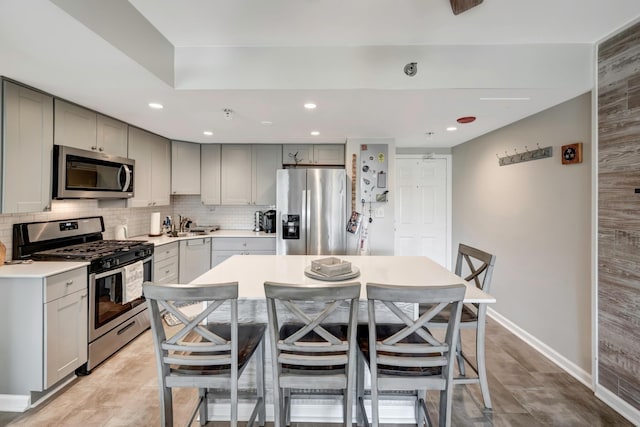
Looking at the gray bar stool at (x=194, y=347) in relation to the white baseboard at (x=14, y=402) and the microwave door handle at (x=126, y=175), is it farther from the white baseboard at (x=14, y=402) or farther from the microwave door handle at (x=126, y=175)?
the microwave door handle at (x=126, y=175)

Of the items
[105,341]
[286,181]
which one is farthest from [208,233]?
[105,341]

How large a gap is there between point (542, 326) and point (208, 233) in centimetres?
415

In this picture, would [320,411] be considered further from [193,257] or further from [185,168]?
[185,168]

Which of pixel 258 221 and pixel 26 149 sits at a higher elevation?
pixel 26 149

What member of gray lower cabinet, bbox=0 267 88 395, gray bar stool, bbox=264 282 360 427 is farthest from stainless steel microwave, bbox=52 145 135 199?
gray bar stool, bbox=264 282 360 427

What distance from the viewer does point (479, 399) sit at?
207cm

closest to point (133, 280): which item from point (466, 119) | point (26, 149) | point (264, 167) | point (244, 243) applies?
point (26, 149)

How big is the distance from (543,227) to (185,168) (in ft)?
14.6

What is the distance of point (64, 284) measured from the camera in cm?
211

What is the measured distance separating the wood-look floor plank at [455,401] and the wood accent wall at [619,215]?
284 mm

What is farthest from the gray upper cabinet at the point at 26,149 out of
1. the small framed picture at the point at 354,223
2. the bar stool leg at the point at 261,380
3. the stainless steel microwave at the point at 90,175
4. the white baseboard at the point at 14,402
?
the small framed picture at the point at 354,223

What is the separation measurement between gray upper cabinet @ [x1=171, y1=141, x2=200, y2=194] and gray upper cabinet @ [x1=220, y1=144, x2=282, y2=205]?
38 centimetres

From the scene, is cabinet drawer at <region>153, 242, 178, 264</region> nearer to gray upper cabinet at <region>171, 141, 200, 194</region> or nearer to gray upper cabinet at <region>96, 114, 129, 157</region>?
gray upper cabinet at <region>171, 141, 200, 194</region>

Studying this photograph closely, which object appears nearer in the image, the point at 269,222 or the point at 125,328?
the point at 125,328
